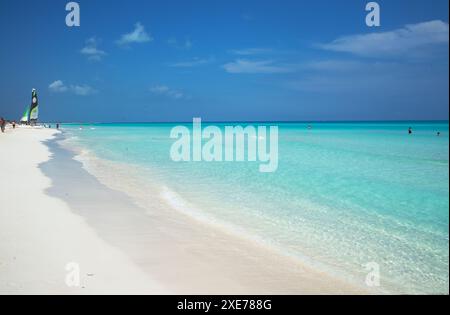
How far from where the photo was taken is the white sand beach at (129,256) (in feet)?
14.6

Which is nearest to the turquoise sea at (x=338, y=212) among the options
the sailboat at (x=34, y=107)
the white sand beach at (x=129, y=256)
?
the white sand beach at (x=129, y=256)

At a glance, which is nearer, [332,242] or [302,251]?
[302,251]

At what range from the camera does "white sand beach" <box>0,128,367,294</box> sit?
175 inches

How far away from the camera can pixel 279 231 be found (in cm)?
717

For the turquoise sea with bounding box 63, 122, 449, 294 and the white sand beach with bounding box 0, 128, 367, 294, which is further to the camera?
the turquoise sea with bounding box 63, 122, 449, 294

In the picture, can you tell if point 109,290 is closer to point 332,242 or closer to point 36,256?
point 36,256

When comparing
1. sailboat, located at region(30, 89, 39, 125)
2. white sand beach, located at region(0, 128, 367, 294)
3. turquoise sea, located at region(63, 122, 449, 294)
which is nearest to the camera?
white sand beach, located at region(0, 128, 367, 294)

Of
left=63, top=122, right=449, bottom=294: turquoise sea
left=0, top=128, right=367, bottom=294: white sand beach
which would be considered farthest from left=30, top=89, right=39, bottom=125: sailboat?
left=0, top=128, right=367, bottom=294: white sand beach

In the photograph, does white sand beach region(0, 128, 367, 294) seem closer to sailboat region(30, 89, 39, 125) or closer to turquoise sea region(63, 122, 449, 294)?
turquoise sea region(63, 122, 449, 294)

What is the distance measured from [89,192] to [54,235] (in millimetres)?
4062

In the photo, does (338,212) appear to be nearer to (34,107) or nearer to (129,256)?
(129,256)

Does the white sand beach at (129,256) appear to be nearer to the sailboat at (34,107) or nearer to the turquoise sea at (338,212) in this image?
the turquoise sea at (338,212)

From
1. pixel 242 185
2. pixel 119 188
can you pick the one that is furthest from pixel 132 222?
pixel 242 185

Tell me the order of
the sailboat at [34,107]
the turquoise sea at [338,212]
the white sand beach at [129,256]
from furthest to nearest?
1. the sailboat at [34,107]
2. the turquoise sea at [338,212]
3. the white sand beach at [129,256]
